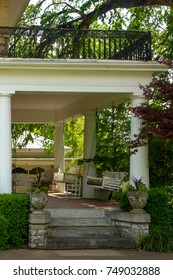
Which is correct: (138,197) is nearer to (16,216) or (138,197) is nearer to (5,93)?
(16,216)

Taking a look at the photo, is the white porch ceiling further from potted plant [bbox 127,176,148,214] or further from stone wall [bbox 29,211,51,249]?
stone wall [bbox 29,211,51,249]

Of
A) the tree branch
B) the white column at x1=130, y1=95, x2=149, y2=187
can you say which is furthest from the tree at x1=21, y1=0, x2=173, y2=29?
the white column at x1=130, y1=95, x2=149, y2=187

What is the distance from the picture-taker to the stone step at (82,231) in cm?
1277

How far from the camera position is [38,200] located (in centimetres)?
1234

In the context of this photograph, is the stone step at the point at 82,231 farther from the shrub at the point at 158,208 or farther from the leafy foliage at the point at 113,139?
the leafy foliage at the point at 113,139

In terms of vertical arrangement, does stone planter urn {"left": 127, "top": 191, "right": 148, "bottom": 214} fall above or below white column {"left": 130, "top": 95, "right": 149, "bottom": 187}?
below

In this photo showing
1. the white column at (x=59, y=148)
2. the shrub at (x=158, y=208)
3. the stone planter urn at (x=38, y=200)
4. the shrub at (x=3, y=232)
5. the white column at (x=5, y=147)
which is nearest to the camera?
the shrub at (x=3, y=232)

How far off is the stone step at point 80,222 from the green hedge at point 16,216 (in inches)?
37.5

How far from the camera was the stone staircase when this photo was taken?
40.6 feet

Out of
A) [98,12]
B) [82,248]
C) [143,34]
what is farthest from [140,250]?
[98,12]

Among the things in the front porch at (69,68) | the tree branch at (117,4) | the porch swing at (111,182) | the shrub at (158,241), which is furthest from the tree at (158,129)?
the tree branch at (117,4)

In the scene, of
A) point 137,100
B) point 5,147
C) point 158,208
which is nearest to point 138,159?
point 158,208

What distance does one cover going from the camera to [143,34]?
46.6 feet

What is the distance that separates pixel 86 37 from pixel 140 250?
573cm
